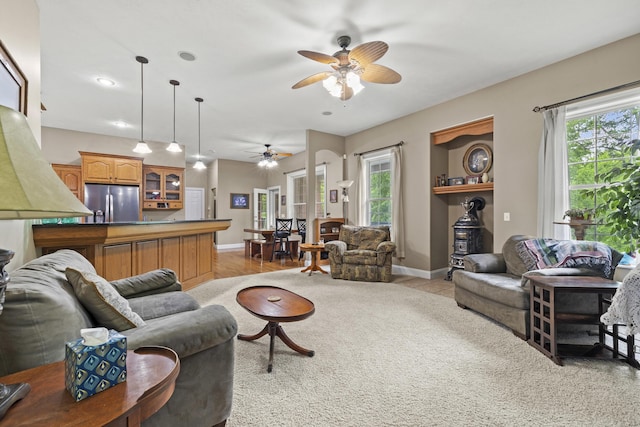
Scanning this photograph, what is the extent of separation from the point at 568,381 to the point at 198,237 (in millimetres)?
4529

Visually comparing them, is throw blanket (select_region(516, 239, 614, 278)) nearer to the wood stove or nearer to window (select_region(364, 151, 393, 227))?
the wood stove

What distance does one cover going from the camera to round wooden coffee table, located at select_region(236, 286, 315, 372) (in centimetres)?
205

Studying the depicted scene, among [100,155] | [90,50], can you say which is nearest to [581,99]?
[90,50]

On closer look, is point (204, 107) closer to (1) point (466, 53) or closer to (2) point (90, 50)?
(2) point (90, 50)

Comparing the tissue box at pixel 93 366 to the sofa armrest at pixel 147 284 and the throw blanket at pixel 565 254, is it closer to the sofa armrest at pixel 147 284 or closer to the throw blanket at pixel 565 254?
the sofa armrest at pixel 147 284

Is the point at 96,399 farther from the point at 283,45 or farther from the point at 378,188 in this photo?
the point at 378,188

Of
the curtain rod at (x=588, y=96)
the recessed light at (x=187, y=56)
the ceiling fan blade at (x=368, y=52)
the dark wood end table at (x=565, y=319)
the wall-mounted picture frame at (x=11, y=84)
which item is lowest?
the dark wood end table at (x=565, y=319)

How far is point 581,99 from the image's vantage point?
3283 millimetres

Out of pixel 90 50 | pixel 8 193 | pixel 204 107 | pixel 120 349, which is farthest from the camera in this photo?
pixel 204 107

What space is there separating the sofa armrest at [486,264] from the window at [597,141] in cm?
102

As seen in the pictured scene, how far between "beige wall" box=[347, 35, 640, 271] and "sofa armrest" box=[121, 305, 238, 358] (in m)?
4.00

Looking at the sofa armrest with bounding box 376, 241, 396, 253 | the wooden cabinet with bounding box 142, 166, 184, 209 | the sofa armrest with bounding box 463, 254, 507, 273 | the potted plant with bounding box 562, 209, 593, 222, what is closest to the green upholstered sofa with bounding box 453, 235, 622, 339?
the sofa armrest with bounding box 463, 254, 507, 273

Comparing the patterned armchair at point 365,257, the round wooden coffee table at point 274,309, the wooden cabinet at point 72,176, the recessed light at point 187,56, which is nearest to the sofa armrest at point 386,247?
the patterned armchair at point 365,257

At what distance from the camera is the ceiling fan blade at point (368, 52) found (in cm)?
257
